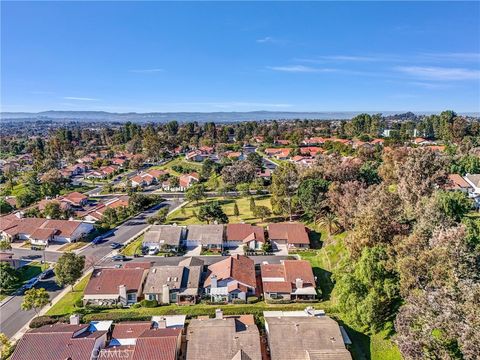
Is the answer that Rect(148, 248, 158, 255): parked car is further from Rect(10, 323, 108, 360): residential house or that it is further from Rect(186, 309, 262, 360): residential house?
Rect(186, 309, 262, 360): residential house

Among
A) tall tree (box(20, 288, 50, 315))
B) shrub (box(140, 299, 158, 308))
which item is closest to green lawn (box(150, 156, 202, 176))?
shrub (box(140, 299, 158, 308))

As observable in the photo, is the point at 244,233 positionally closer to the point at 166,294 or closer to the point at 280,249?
the point at 280,249

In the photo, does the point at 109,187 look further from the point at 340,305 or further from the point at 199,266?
the point at 340,305

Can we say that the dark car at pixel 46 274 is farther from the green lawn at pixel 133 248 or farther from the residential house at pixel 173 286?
the residential house at pixel 173 286

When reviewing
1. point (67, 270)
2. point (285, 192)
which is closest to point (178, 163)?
point (285, 192)

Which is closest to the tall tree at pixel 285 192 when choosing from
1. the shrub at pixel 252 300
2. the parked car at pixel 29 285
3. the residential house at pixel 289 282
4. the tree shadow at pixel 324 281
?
the tree shadow at pixel 324 281
